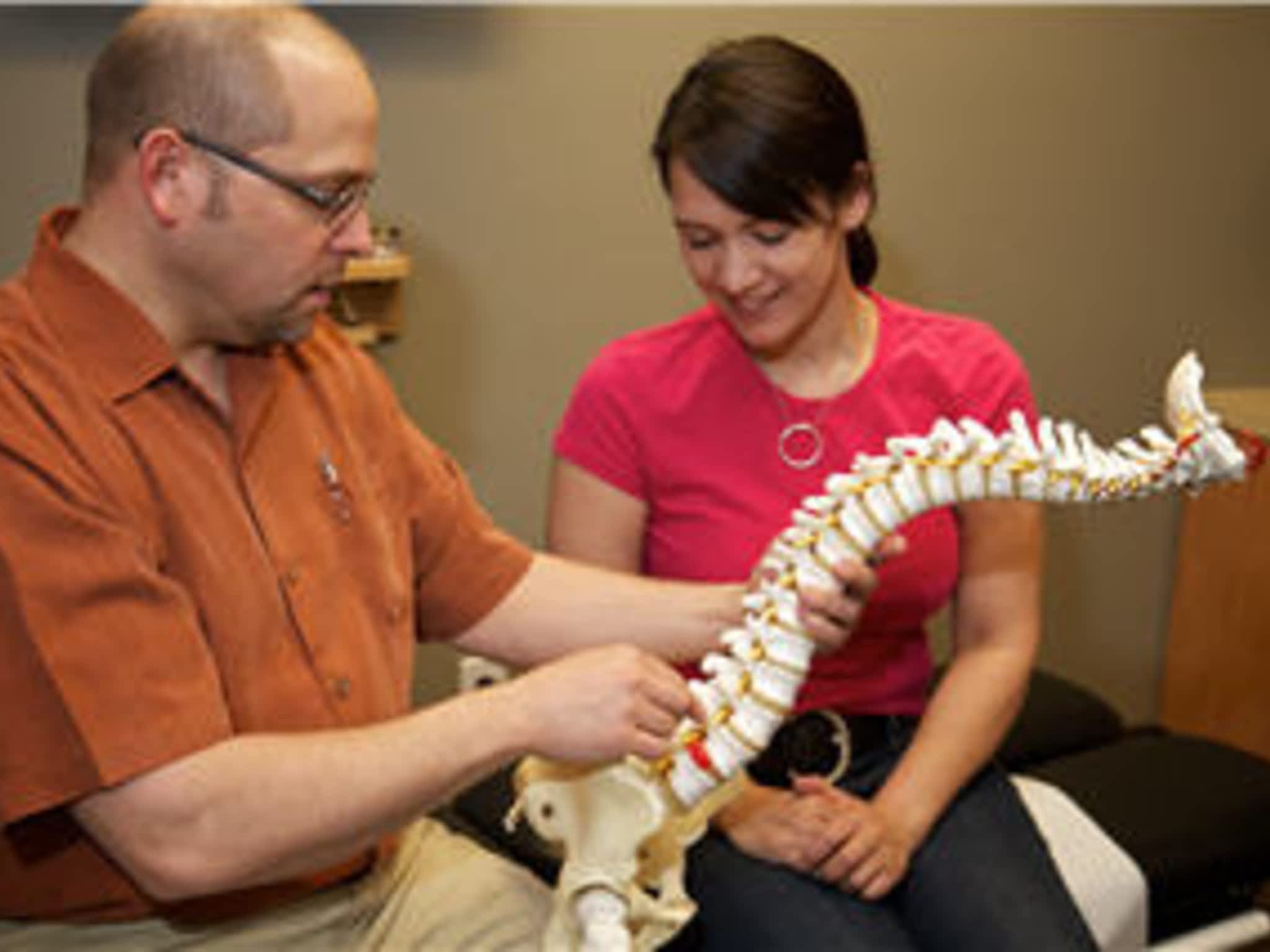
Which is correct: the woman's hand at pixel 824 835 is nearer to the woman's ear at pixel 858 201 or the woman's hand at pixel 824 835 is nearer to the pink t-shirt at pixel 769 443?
the pink t-shirt at pixel 769 443

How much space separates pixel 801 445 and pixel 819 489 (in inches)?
2.2

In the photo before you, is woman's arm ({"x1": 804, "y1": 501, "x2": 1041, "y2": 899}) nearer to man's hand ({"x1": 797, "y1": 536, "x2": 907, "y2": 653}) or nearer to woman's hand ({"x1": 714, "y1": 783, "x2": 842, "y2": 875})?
woman's hand ({"x1": 714, "y1": 783, "x2": 842, "y2": 875})

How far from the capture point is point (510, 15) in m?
2.15

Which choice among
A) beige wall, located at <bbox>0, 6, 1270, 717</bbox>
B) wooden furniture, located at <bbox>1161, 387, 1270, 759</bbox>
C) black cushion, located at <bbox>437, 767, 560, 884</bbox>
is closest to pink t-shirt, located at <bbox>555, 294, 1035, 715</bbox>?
black cushion, located at <bbox>437, 767, 560, 884</bbox>

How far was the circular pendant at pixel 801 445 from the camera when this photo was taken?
160 cm

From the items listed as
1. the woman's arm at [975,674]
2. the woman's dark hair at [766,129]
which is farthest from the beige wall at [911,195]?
the woman's arm at [975,674]

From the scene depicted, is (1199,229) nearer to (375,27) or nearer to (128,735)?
(375,27)

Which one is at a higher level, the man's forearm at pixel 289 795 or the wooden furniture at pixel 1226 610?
the man's forearm at pixel 289 795

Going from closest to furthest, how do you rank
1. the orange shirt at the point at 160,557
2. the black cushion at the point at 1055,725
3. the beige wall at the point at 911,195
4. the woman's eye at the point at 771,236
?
the orange shirt at the point at 160,557 < the woman's eye at the point at 771,236 < the beige wall at the point at 911,195 < the black cushion at the point at 1055,725

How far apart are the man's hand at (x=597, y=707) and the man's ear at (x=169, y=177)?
47 cm

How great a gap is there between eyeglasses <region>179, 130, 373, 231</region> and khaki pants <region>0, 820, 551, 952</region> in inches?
24.3

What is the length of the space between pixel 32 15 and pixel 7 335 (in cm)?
94

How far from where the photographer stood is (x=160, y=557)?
3.76 ft

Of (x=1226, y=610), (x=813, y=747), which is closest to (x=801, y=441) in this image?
(x=813, y=747)
